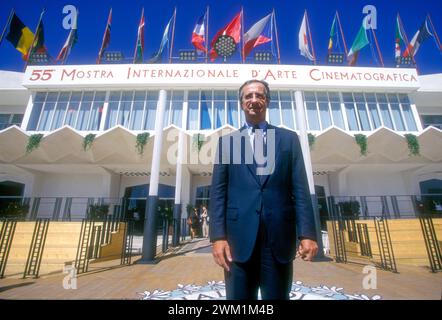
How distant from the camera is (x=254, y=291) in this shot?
1.54 m

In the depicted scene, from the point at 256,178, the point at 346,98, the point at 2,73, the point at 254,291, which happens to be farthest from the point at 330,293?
the point at 2,73

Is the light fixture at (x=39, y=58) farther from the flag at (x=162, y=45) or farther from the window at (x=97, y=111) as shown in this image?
the flag at (x=162, y=45)

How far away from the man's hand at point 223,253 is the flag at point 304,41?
1651 cm

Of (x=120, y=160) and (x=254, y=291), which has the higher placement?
(x=120, y=160)

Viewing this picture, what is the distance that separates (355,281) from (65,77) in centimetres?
1835

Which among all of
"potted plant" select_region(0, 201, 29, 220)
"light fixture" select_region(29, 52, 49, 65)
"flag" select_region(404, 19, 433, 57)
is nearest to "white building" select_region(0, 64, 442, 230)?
"light fixture" select_region(29, 52, 49, 65)

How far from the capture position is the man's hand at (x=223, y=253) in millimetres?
1546

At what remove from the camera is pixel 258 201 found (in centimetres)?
161

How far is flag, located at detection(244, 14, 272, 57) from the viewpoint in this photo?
14781 mm

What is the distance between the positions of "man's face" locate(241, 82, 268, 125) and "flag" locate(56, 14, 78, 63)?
60.1 feet

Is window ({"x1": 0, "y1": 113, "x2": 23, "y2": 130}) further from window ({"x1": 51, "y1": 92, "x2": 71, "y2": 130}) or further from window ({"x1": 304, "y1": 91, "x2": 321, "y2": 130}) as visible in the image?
window ({"x1": 304, "y1": 91, "x2": 321, "y2": 130})

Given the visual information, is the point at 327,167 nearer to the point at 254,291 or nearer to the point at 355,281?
the point at 355,281

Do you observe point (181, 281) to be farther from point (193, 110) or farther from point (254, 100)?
point (193, 110)

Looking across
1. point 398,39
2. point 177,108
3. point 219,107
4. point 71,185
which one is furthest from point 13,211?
point 398,39
